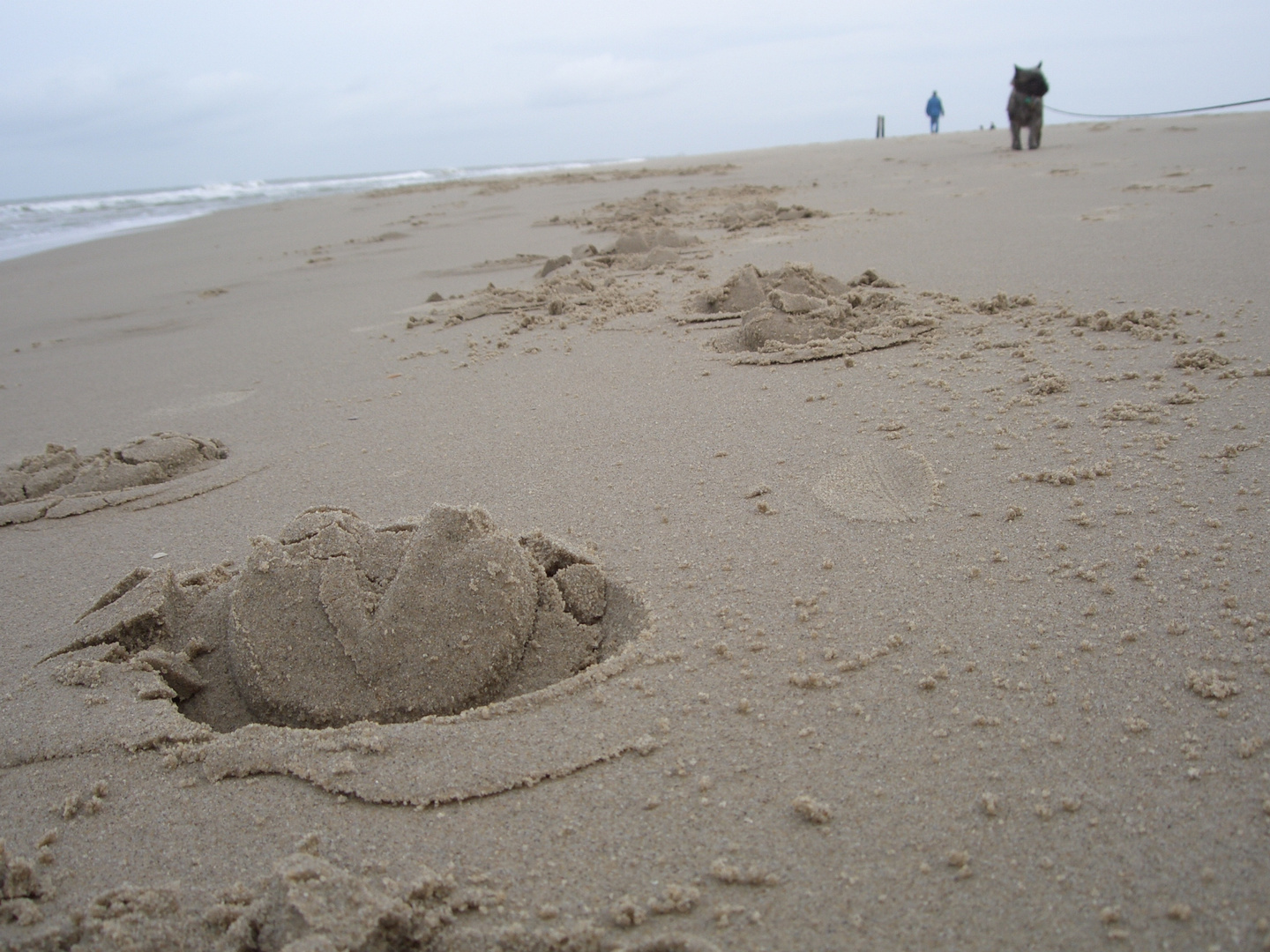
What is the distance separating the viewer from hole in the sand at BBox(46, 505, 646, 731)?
1397mm

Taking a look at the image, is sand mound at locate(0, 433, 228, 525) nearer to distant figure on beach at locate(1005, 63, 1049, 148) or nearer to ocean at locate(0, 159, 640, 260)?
ocean at locate(0, 159, 640, 260)

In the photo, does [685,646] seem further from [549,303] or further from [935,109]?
[935,109]

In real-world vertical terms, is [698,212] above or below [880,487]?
above

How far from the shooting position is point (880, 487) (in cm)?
191

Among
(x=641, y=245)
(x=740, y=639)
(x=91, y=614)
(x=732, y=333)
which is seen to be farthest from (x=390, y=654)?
(x=641, y=245)

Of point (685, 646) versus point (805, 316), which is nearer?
point (685, 646)

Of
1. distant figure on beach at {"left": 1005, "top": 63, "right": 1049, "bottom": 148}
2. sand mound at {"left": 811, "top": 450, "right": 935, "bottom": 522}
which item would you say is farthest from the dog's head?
sand mound at {"left": 811, "top": 450, "right": 935, "bottom": 522}

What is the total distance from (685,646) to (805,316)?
6.70 ft

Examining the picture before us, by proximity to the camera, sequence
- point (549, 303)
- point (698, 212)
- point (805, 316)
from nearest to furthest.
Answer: point (805, 316)
point (549, 303)
point (698, 212)

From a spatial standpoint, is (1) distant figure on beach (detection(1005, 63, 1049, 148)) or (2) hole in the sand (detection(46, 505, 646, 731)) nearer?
(2) hole in the sand (detection(46, 505, 646, 731))

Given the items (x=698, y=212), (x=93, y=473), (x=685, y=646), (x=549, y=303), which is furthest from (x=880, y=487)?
(x=698, y=212)

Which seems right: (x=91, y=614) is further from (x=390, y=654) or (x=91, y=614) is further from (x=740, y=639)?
(x=740, y=639)

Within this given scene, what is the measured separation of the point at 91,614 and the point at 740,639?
134 cm

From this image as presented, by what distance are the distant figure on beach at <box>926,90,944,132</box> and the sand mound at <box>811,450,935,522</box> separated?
22.7 meters
